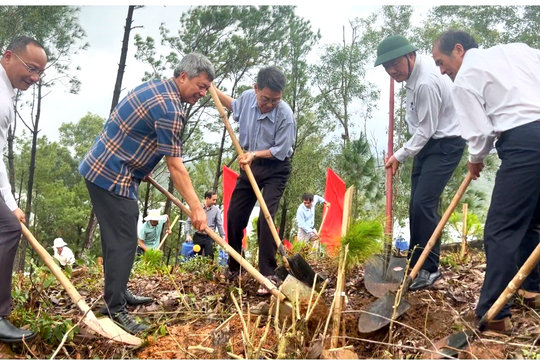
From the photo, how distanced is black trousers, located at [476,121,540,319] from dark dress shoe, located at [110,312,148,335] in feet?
7.35

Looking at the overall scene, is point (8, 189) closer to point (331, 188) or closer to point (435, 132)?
point (435, 132)

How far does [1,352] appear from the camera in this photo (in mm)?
3189

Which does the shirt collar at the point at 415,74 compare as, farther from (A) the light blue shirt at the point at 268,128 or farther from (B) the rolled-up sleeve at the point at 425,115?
(A) the light blue shirt at the point at 268,128

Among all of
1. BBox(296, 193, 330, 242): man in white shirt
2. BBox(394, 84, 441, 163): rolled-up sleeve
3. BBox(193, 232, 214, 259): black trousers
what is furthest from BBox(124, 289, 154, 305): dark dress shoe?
BBox(296, 193, 330, 242): man in white shirt

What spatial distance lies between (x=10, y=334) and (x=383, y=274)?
2759mm

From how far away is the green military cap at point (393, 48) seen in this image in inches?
164

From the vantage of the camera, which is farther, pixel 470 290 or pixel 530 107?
pixel 470 290

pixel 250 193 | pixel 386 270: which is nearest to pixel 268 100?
pixel 250 193

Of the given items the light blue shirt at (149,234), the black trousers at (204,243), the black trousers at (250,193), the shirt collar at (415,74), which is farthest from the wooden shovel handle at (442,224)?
the black trousers at (204,243)

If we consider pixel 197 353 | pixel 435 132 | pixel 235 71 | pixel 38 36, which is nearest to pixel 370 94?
pixel 235 71

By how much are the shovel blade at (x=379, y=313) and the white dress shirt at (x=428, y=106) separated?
4.31 feet

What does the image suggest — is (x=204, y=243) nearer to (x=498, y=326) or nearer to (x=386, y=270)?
(x=386, y=270)

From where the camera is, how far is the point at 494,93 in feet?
10.3

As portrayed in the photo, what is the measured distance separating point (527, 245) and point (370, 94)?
82.7ft
